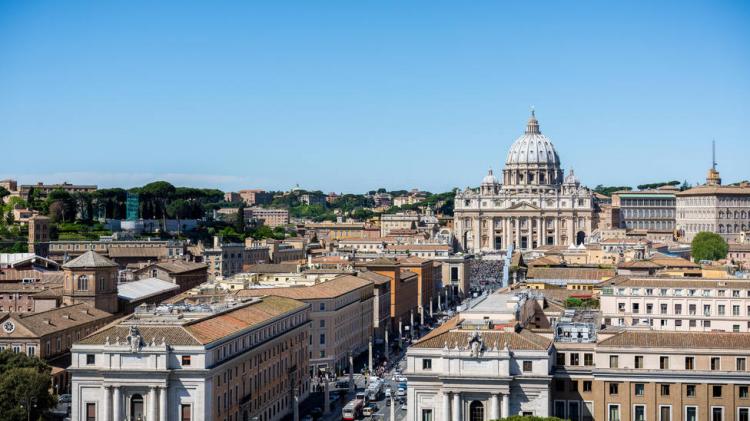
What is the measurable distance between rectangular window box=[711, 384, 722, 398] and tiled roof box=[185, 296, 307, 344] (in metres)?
13.8

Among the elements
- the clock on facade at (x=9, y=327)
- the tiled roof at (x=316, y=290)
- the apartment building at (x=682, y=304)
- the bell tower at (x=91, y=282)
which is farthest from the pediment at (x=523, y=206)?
the clock on facade at (x=9, y=327)

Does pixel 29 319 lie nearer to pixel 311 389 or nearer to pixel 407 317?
pixel 311 389

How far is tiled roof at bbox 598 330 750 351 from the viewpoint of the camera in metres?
34.5

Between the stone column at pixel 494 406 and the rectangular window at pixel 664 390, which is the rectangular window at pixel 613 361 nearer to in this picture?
the rectangular window at pixel 664 390

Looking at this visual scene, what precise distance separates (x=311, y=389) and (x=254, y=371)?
13.6 metres

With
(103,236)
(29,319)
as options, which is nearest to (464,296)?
(103,236)

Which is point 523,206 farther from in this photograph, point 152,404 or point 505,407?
point 505,407

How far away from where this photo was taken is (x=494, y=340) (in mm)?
34500

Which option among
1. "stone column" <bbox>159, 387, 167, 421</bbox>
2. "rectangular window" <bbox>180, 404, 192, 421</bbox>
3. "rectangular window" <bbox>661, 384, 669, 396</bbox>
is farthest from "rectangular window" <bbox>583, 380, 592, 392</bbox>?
"stone column" <bbox>159, 387, 167, 421</bbox>

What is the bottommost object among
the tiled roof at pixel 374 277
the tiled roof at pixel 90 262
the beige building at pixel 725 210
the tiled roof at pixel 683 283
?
the tiled roof at pixel 374 277

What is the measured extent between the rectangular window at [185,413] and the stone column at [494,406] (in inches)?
328

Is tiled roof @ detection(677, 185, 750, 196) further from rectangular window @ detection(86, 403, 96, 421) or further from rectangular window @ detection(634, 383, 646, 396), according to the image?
rectangular window @ detection(86, 403, 96, 421)

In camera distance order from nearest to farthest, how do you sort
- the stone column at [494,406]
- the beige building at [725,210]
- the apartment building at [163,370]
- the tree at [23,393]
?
the stone column at [494,406]
the apartment building at [163,370]
the tree at [23,393]
the beige building at [725,210]

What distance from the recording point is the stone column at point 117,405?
116ft
